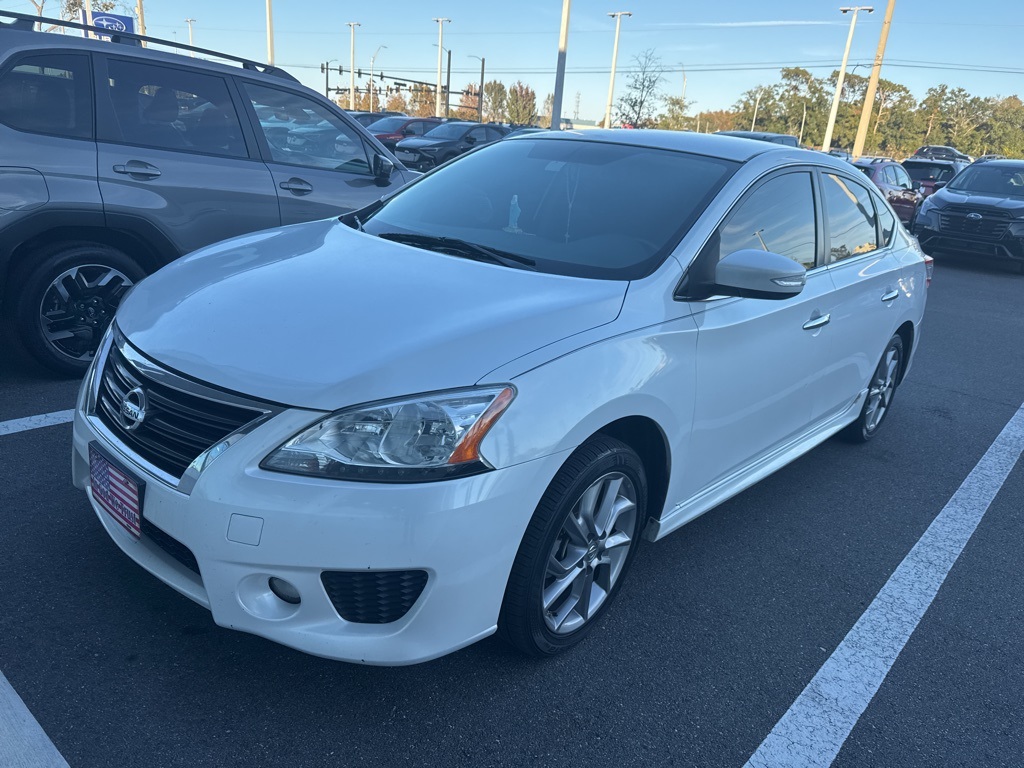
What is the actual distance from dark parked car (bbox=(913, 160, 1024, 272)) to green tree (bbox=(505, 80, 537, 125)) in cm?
6277

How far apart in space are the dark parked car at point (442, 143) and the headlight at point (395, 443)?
15.0 metres

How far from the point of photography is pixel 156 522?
2.15 metres

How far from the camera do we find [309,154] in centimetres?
531

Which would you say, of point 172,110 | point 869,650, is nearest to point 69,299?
point 172,110

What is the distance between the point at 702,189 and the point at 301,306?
1589 mm

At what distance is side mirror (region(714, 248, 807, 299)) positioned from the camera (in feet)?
8.80

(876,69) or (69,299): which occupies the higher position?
(876,69)

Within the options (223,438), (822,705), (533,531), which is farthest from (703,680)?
(223,438)

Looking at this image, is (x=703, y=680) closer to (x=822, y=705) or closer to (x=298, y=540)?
(x=822, y=705)

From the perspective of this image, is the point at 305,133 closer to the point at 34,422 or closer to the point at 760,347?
the point at 34,422

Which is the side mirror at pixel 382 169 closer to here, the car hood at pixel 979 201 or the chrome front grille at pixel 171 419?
the chrome front grille at pixel 171 419

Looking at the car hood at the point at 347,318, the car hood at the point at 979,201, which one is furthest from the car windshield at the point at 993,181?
the car hood at the point at 347,318

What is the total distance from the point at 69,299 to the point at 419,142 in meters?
15.4

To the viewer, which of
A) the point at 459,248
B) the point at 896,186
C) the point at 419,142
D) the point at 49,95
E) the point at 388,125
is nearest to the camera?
the point at 459,248
